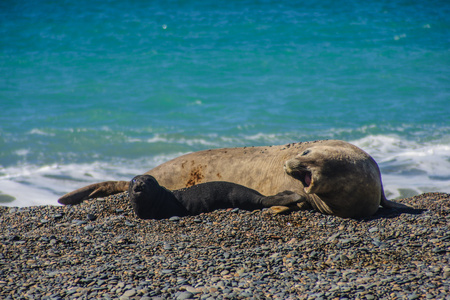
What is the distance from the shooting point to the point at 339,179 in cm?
564

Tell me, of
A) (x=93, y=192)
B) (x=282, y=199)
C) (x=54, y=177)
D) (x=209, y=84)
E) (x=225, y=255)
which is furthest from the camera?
(x=209, y=84)

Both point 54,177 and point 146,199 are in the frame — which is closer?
point 146,199

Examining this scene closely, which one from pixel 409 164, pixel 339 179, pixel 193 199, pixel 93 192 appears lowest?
pixel 409 164

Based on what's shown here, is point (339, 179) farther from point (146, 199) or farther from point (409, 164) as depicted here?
point (409, 164)

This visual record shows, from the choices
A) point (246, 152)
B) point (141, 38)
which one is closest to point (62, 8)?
point (141, 38)

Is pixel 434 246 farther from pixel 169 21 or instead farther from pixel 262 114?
pixel 169 21

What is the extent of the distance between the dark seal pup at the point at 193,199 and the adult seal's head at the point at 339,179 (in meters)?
0.45

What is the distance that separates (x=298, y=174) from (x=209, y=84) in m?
12.6

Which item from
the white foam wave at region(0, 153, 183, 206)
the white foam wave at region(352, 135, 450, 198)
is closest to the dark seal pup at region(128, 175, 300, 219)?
the white foam wave at region(0, 153, 183, 206)

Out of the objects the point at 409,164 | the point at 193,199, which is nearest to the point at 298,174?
the point at 193,199

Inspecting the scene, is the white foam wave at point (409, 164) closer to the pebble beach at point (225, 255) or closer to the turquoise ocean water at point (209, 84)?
the turquoise ocean water at point (209, 84)

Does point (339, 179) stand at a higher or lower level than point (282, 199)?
higher

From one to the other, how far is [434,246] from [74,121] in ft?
39.2

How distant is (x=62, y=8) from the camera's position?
80.2 feet
